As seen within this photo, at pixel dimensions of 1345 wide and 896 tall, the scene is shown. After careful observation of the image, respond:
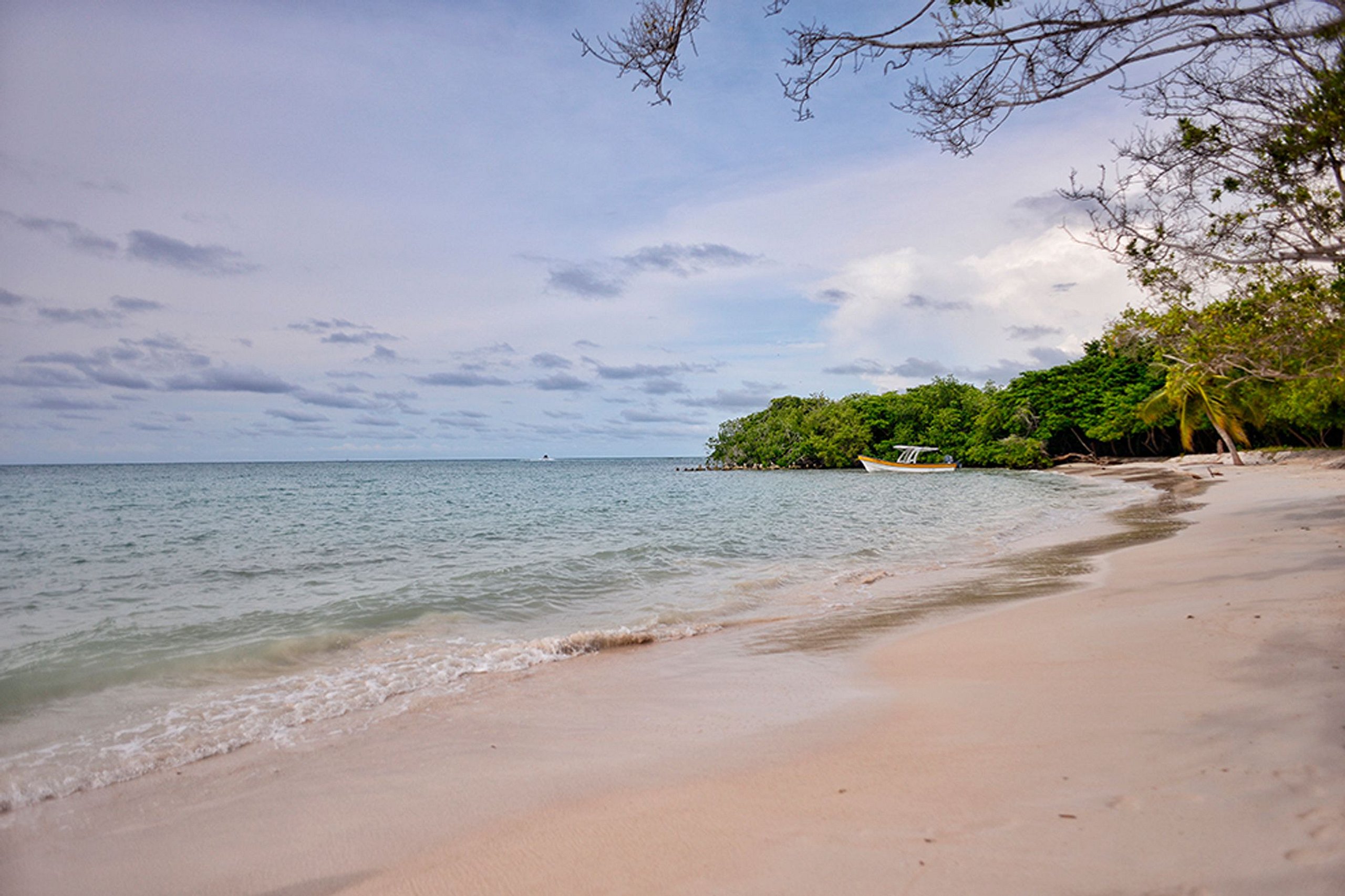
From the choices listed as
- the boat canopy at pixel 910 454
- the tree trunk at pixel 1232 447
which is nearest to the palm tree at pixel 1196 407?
the tree trunk at pixel 1232 447

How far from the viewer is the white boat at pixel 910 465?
57938 millimetres

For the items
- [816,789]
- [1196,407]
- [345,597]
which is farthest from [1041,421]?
[816,789]

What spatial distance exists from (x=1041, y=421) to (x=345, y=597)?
5990 cm

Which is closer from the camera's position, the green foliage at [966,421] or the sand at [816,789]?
the sand at [816,789]

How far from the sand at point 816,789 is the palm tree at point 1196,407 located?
3531 cm

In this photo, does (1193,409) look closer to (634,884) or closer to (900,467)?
(900,467)

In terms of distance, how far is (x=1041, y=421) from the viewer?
58.1 meters

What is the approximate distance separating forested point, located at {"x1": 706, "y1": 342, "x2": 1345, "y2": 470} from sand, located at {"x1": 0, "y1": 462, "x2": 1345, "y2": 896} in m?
12.9

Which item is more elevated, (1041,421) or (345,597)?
(1041,421)

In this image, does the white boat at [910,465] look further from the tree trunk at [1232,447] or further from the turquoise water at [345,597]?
the turquoise water at [345,597]

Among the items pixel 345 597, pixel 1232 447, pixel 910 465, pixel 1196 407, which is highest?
pixel 1196 407

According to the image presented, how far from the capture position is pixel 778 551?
46.0 feet

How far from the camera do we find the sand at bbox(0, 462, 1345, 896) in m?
2.52

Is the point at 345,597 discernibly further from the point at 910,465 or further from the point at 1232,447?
the point at 910,465
